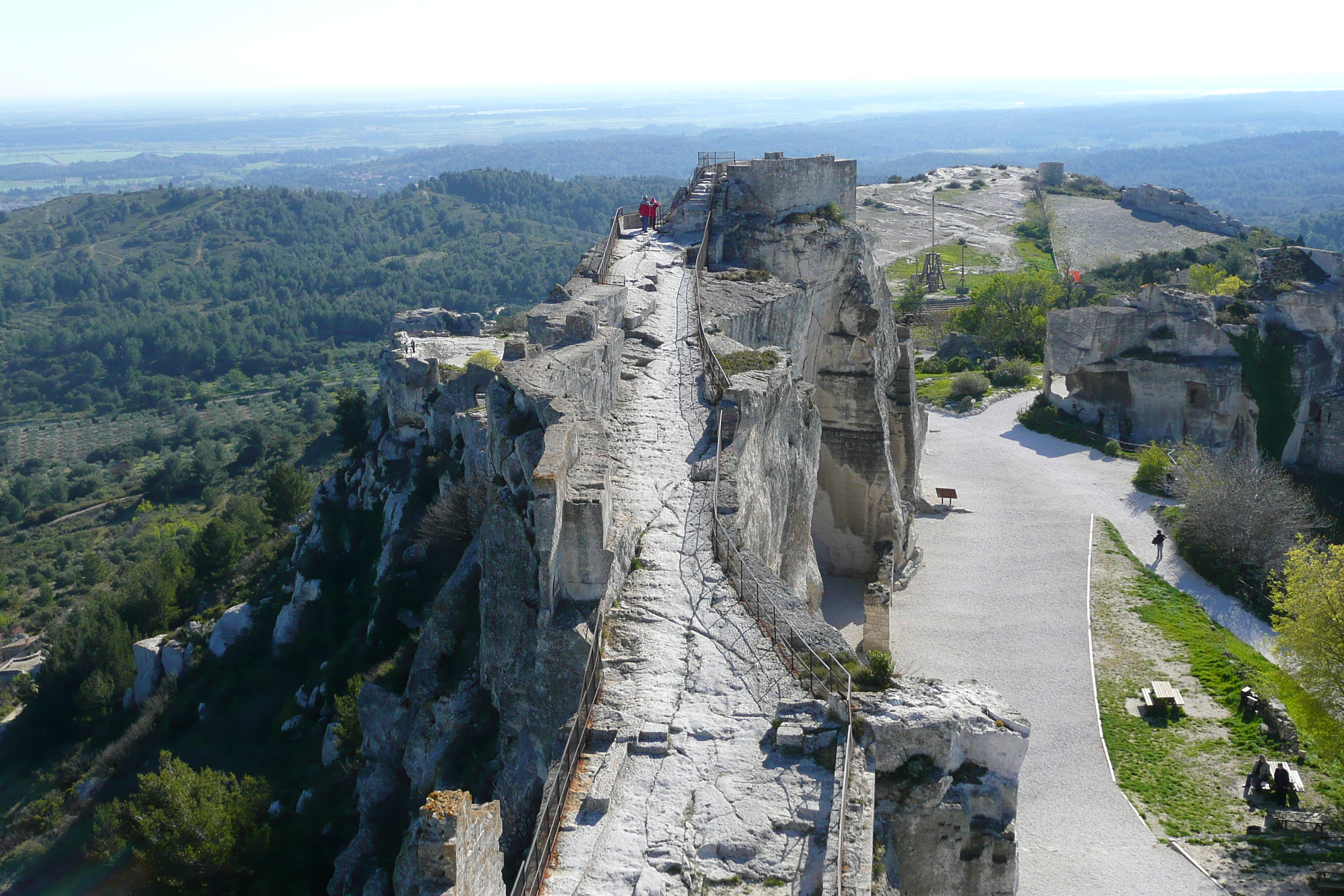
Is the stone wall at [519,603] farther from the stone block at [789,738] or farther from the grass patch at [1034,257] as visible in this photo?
the grass patch at [1034,257]

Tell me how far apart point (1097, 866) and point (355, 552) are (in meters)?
20.1

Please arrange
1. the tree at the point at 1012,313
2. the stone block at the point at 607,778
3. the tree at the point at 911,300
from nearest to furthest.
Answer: the stone block at the point at 607,778 → the tree at the point at 1012,313 → the tree at the point at 911,300

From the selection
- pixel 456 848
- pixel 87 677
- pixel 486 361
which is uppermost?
pixel 456 848

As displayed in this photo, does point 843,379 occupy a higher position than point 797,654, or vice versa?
point 797,654

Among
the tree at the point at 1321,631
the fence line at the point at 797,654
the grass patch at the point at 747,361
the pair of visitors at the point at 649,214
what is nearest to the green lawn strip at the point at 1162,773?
the tree at the point at 1321,631

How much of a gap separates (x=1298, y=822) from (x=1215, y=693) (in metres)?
3.84

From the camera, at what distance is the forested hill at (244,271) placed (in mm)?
109750

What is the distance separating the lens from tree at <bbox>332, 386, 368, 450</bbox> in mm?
38125

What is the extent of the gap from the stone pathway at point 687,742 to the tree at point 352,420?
26.5 metres

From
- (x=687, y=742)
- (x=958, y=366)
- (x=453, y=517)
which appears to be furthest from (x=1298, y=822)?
(x=958, y=366)

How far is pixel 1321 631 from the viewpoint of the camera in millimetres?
14828

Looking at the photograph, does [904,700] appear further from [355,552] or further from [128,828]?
[355,552]

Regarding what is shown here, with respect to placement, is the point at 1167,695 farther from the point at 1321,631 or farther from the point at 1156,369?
the point at 1156,369

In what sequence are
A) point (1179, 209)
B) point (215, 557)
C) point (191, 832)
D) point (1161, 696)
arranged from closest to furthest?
point (191, 832)
point (1161, 696)
point (215, 557)
point (1179, 209)
